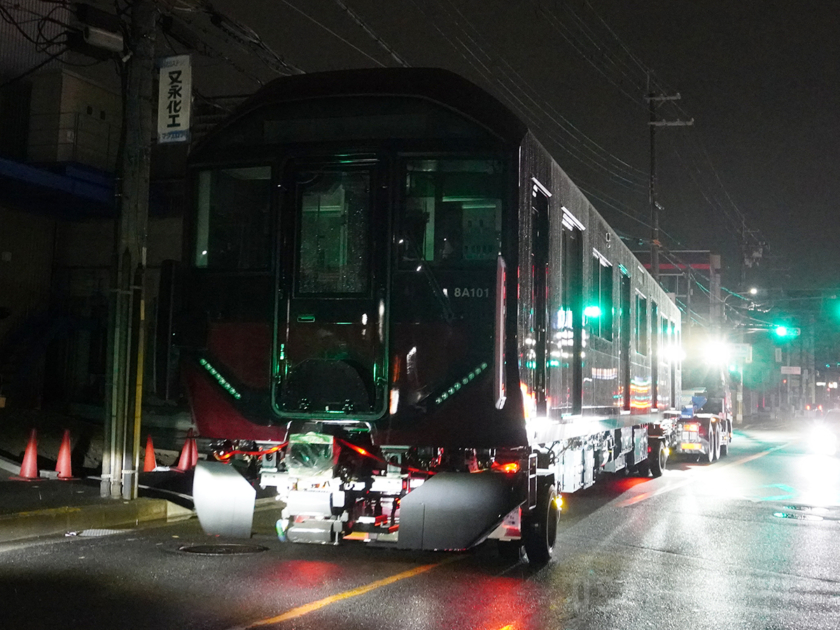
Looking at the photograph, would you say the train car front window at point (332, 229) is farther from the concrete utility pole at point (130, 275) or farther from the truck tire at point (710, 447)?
the truck tire at point (710, 447)

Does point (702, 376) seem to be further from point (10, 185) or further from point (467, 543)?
point (467, 543)

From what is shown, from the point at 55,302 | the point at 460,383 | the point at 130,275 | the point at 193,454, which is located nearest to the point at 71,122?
the point at 55,302

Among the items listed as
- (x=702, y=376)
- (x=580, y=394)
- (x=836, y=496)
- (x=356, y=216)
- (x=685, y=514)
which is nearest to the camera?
(x=356, y=216)

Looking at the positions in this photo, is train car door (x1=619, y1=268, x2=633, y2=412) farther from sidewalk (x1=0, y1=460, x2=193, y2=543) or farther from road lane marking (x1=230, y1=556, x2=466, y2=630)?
sidewalk (x1=0, y1=460, x2=193, y2=543)

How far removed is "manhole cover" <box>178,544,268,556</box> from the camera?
8.91 m

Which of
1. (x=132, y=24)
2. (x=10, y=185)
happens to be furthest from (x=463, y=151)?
(x=10, y=185)

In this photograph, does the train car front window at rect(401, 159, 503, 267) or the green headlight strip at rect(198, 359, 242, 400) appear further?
the green headlight strip at rect(198, 359, 242, 400)

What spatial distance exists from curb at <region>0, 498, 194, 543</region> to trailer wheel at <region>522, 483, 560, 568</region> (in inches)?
190

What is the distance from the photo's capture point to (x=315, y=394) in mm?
7473

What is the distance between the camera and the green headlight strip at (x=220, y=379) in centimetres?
774

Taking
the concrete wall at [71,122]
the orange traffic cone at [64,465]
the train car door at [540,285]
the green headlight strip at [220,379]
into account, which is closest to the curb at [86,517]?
the orange traffic cone at [64,465]

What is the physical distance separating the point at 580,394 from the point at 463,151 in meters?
3.71

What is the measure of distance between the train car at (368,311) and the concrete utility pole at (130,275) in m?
3.89

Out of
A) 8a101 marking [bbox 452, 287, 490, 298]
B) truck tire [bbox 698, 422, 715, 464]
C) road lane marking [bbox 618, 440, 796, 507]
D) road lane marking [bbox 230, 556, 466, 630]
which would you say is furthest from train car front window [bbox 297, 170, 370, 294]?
truck tire [bbox 698, 422, 715, 464]
